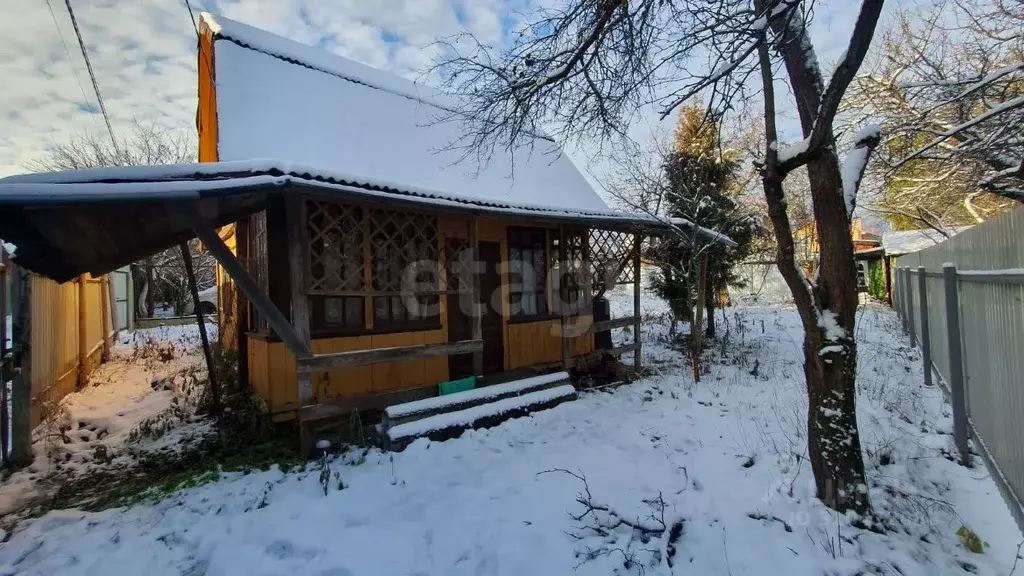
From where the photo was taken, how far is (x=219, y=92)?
5.85m

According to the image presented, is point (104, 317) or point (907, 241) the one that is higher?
point (907, 241)

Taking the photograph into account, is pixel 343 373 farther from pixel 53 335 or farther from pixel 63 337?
pixel 63 337

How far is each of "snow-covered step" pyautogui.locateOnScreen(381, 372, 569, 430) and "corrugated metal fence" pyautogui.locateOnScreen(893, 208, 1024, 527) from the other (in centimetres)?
409

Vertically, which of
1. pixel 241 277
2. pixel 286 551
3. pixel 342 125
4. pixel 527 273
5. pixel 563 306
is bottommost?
pixel 286 551

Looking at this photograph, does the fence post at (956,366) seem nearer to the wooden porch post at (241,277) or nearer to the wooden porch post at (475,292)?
the wooden porch post at (475,292)

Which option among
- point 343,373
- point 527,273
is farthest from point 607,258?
point 343,373

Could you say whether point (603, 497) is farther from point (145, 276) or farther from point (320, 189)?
point (145, 276)

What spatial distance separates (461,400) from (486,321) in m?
2.02

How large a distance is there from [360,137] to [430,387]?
3633 millimetres

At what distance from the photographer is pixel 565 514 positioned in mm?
3377

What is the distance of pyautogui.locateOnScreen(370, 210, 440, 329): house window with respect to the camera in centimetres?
567

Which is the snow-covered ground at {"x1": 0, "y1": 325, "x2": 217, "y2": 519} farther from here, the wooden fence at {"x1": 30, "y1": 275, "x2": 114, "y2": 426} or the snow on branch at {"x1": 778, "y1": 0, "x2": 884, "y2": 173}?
the snow on branch at {"x1": 778, "y1": 0, "x2": 884, "y2": 173}

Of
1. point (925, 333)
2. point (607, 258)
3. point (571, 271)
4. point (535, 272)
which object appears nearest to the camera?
point (925, 333)

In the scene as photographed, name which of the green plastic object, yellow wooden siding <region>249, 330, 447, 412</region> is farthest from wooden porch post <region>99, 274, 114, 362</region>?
the green plastic object
